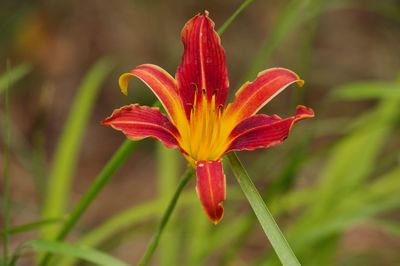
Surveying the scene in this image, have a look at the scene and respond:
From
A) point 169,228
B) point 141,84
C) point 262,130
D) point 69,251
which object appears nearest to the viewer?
point 262,130

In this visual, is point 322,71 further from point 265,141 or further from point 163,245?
point 265,141

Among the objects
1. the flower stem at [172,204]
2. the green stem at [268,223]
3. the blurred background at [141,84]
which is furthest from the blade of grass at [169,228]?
the green stem at [268,223]

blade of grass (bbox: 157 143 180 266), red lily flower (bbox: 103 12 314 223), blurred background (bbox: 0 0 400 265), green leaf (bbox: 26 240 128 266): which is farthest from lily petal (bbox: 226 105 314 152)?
blurred background (bbox: 0 0 400 265)

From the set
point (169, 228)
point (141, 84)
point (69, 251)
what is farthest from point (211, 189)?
point (141, 84)

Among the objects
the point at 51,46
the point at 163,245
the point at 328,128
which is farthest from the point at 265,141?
the point at 51,46

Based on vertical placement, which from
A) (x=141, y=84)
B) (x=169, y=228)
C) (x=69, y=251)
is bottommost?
(x=169, y=228)

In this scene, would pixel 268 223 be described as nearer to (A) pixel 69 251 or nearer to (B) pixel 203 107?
(B) pixel 203 107
